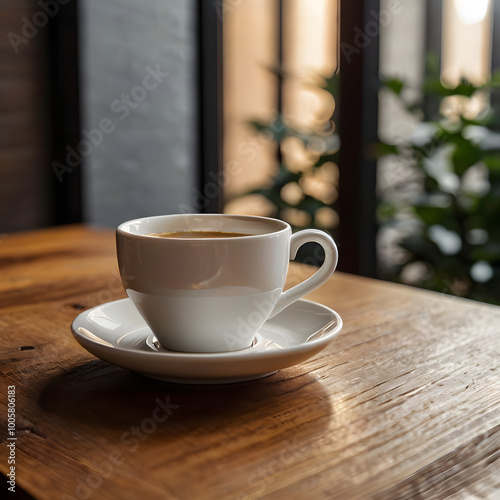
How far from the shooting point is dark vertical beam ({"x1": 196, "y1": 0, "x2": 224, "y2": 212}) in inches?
86.0

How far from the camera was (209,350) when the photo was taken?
567mm

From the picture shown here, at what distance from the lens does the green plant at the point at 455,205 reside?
2.10 m

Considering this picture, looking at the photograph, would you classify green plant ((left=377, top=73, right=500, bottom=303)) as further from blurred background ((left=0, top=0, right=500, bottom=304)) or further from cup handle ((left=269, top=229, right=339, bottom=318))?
cup handle ((left=269, top=229, right=339, bottom=318))

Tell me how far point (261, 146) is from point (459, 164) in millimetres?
1892

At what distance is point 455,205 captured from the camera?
217 centimetres

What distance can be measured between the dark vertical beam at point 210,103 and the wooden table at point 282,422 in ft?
5.18

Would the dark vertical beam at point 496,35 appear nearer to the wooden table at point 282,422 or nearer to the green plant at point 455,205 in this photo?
the green plant at point 455,205

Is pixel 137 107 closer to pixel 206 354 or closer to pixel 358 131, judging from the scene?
pixel 358 131

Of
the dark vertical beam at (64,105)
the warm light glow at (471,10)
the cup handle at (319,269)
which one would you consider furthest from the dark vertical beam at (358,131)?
the warm light glow at (471,10)

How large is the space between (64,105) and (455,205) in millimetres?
1301

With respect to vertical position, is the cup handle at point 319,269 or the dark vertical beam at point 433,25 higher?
the dark vertical beam at point 433,25

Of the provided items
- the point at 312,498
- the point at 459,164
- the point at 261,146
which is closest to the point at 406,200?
the point at 459,164

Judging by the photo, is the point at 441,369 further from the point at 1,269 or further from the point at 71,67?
the point at 71,67

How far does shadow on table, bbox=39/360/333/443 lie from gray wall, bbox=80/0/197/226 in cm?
146
